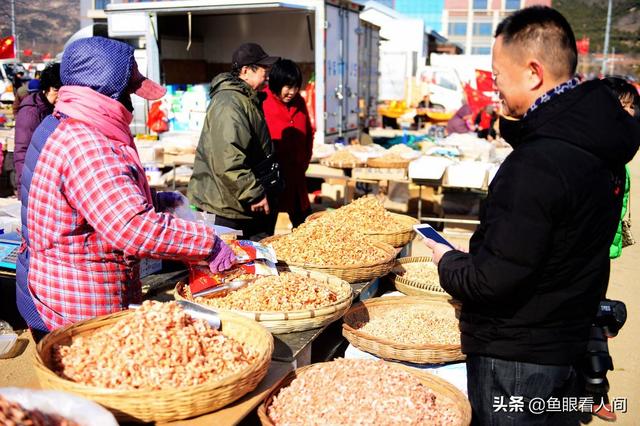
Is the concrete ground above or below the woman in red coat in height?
below

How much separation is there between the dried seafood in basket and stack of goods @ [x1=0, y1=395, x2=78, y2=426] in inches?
91.9

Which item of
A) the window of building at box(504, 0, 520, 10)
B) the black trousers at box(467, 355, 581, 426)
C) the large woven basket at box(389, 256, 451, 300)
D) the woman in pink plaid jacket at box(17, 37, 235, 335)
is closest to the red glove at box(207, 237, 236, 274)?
the woman in pink plaid jacket at box(17, 37, 235, 335)

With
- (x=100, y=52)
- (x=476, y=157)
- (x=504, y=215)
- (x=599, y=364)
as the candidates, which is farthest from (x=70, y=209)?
(x=476, y=157)

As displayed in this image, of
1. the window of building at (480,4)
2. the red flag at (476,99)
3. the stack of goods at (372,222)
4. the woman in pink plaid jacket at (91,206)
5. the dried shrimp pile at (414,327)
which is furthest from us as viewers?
the window of building at (480,4)

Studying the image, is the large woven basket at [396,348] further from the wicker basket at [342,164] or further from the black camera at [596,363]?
the wicker basket at [342,164]

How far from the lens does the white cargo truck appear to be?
9.05 meters

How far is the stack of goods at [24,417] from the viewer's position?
136 cm

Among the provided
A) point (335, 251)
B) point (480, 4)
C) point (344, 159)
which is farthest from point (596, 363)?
point (480, 4)

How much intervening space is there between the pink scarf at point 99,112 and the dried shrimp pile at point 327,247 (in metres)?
1.17

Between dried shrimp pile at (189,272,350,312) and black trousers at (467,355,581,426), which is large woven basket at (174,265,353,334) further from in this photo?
black trousers at (467,355,581,426)

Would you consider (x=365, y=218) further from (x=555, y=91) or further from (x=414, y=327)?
(x=555, y=91)

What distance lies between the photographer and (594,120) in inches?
64.7

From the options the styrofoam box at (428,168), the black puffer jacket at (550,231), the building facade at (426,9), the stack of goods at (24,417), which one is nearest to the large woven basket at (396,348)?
the black puffer jacket at (550,231)

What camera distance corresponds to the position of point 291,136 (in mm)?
Result: 5141
